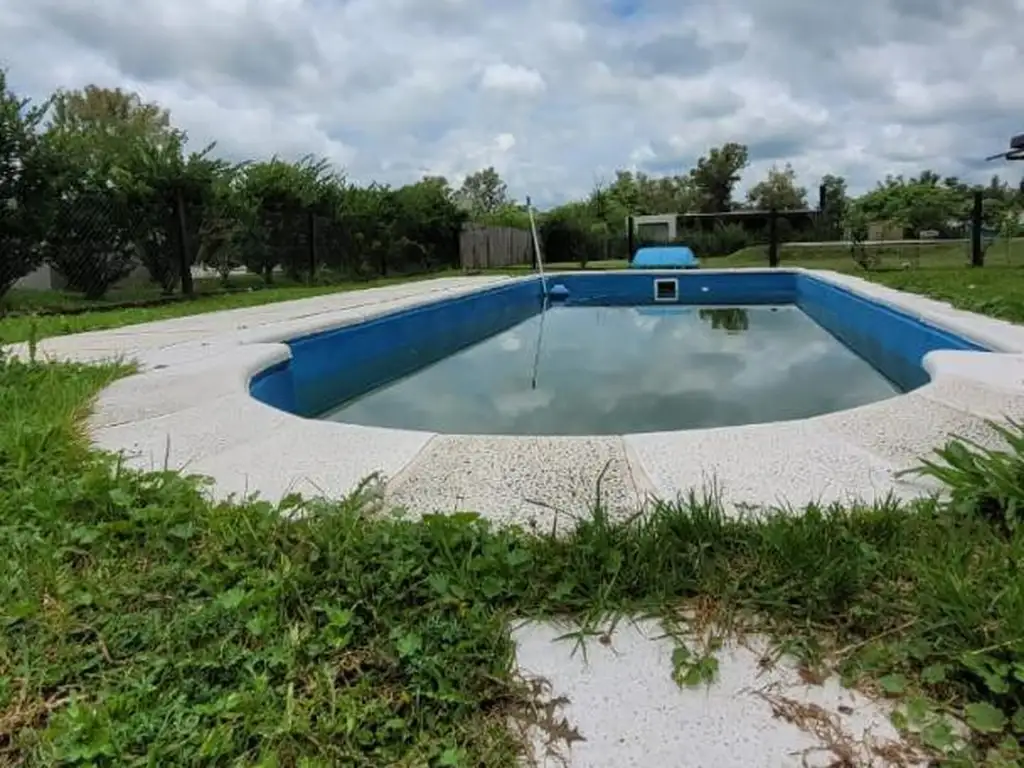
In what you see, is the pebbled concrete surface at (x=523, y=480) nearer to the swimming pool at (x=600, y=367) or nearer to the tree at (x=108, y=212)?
the swimming pool at (x=600, y=367)

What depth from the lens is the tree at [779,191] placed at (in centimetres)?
3459

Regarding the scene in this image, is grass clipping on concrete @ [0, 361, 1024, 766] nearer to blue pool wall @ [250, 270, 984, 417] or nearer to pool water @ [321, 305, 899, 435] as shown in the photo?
pool water @ [321, 305, 899, 435]

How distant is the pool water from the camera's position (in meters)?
4.29

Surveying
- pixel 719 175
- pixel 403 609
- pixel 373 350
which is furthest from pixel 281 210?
pixel 719 175

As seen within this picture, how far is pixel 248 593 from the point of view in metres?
1.57

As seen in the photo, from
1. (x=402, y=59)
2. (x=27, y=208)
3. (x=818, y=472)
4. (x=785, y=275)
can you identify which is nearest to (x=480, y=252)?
(x=402, y=59)

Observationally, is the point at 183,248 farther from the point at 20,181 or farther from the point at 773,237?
the point at 773,237

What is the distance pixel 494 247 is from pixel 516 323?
33.3 ft

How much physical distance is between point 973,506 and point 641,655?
988 millimetres

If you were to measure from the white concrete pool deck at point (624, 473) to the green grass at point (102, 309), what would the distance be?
2.41m

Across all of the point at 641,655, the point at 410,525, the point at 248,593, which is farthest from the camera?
the point at 410,525

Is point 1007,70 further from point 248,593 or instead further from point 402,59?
point 248,593

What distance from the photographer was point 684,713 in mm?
1344

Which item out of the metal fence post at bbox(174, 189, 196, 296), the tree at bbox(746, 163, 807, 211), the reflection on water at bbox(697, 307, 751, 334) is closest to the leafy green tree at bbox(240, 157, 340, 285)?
the metal fence post at bbox(174, 189, 196, 296)
